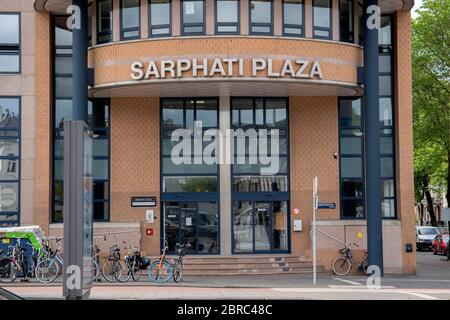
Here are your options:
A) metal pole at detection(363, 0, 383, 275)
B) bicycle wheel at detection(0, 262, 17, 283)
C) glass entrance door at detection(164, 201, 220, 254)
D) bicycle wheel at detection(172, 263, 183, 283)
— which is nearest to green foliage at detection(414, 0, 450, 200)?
metal pole at detection(363, 0, 383, 275)

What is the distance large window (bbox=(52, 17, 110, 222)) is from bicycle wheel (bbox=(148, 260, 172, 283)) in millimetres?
5385

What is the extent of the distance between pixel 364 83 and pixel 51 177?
37.8 ft

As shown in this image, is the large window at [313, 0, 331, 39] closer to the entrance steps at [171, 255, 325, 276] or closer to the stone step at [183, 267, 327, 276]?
the entrance steps at [171, 255, 325, 276]

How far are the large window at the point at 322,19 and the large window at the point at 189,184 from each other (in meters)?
4.52

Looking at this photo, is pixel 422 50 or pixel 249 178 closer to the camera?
Result: pixel 249 178

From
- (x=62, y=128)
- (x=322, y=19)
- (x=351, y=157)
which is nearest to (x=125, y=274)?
(x=62, y=128)

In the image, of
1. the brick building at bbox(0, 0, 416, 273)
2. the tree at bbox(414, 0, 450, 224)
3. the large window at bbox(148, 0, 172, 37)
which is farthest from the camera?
the tree at bbox(414, 0, 450, 224)

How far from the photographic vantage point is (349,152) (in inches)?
1016

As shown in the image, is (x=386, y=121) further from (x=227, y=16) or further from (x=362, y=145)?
(x=227, y=16)

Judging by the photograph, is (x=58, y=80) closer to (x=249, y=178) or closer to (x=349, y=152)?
(x=249, y=178)

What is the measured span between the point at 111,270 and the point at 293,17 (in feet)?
33.5

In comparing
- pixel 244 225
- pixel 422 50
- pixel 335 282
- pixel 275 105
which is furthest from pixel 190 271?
pixel 422 50

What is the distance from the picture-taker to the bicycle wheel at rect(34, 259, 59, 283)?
20.5 metres

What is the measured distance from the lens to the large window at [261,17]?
76.0 ft
